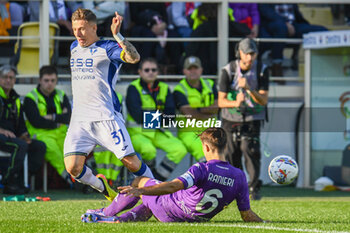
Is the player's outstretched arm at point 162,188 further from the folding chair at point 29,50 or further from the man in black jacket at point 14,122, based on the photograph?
the folding chair at point 29,50

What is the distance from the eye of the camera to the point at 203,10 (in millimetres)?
13789

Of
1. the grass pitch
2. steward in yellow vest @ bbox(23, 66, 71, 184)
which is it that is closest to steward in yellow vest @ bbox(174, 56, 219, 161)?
the grass pitch

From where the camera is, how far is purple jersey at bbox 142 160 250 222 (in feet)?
23.4

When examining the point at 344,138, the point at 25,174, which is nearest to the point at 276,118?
the point at 344,138

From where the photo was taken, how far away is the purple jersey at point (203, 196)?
23.4ft

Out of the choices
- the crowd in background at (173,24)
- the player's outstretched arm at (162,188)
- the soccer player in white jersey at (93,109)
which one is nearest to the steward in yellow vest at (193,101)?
the crowd in background at (173,24)

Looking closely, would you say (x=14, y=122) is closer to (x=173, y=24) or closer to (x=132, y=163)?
(x=173, y=24)

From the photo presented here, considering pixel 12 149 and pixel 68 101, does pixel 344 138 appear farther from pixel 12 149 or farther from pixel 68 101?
pixel 12 149

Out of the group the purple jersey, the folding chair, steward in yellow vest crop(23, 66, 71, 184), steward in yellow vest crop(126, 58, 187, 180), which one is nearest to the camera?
the purple jersey

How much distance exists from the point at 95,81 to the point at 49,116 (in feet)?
13.5

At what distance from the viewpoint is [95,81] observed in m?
8.37

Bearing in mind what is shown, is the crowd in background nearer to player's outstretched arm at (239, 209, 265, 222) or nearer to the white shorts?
the white shorts

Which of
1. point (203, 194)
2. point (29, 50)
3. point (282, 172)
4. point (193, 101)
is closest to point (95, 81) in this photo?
point (203, 194)

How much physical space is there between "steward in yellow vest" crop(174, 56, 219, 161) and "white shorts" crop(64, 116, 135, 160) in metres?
4.30
